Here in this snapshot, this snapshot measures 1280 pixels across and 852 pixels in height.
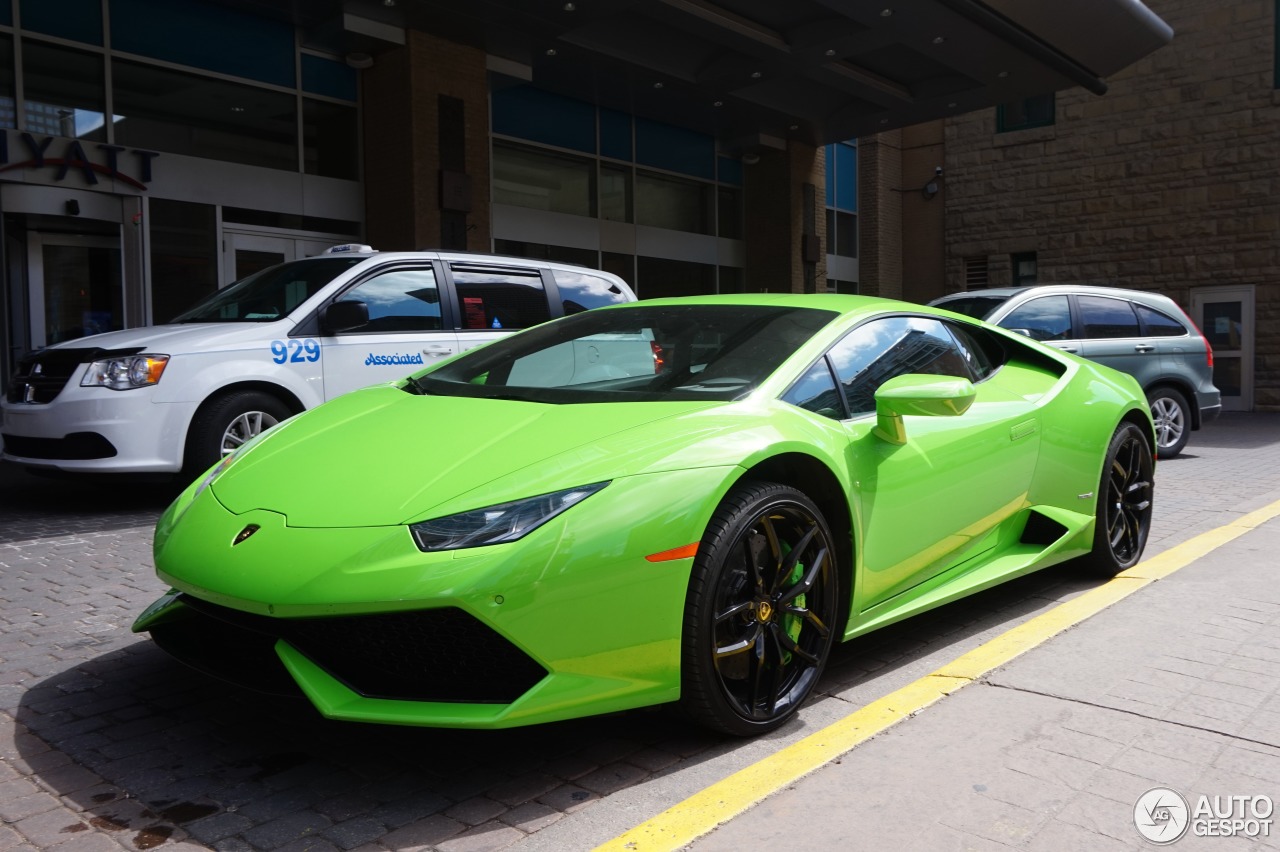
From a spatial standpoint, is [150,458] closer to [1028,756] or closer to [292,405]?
[292,405]

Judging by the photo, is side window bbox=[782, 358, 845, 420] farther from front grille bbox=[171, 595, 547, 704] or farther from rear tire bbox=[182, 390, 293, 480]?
rear tire bbox=[182, 390, 293, 480]

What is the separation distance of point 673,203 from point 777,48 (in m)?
4.55

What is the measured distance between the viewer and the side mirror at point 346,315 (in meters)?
6.96

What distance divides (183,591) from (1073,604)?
352cm

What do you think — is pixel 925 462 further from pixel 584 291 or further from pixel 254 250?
pixel 254 250

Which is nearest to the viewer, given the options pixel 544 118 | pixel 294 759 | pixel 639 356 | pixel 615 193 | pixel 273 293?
pixel 294 759

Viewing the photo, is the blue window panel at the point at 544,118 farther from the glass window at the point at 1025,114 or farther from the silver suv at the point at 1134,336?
the glass window at the point at 1025,114

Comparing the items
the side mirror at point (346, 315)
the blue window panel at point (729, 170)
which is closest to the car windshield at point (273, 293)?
the side mirror at point (346, 315)

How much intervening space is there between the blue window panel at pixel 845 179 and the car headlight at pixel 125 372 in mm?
18267

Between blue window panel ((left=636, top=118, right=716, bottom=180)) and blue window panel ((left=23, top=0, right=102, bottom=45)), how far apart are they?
8823 millimetres

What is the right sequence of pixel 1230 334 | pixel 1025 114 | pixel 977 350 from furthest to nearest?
pixel 1025 114, pixel 1230 334, pixel 977 350

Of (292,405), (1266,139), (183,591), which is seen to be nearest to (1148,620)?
(183,591)

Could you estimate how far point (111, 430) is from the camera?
21.0 feet

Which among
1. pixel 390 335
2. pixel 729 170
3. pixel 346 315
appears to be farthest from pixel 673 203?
pixel 346 315
